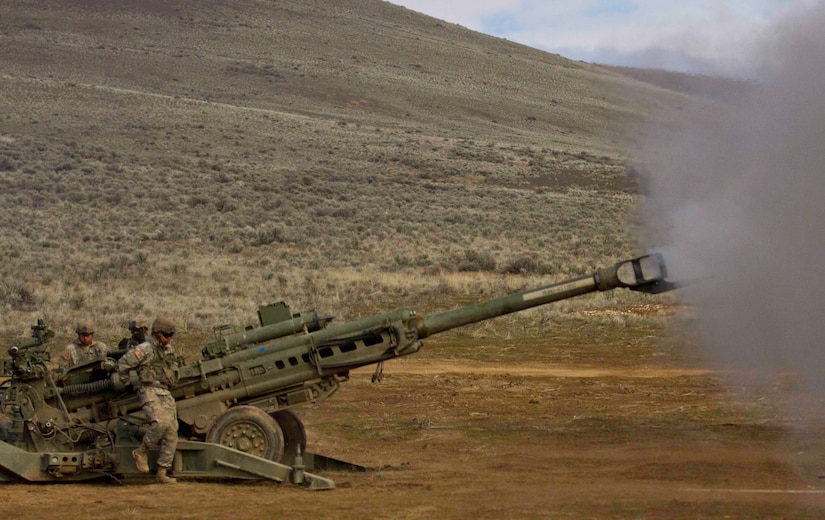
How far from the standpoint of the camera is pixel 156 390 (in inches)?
445

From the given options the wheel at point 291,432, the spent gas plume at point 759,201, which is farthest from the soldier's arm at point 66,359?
the spent gas plume at point 759,201

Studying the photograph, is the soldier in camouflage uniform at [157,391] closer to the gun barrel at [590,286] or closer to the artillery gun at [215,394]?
the artillery gun at [215,394]

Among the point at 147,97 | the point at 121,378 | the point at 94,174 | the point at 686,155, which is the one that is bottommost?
the point at 121,378

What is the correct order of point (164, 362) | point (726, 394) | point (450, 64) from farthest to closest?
point (450, 64)
point (726, 394)
point (164, 362)

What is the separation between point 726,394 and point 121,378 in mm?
9112

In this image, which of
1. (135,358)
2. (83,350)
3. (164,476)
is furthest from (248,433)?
(83,350)

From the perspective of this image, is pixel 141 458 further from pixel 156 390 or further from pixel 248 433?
pixel 248 433

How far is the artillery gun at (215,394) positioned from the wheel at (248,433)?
0.4 inches

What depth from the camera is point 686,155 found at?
41.5 ft

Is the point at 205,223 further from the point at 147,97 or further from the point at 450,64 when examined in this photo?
the point at 450,64

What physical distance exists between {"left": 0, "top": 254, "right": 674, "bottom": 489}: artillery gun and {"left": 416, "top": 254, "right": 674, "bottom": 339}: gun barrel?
0.01 m

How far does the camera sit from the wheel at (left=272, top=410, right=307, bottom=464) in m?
12.1

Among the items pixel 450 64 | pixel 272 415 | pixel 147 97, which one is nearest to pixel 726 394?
pixel 272 415

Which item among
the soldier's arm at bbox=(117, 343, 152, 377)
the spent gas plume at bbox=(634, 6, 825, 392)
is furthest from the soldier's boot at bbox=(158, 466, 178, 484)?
the spent gas plume at bbox=(634, 6, 825, 392)
